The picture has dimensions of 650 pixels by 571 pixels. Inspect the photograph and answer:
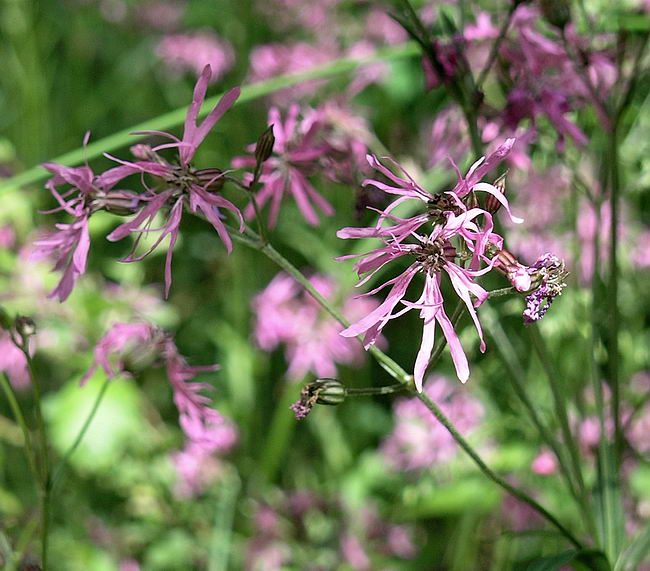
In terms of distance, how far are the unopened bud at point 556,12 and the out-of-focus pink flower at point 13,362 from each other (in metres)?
0.82

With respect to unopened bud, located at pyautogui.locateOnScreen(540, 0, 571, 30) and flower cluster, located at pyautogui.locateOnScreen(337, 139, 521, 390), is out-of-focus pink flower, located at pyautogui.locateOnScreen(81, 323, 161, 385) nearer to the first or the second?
flower cluster, located at pyautogui.locateOnScreen(337, 139, 521, 390)

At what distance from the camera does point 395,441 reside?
1.25m

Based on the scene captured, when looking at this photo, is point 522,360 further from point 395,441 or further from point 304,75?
point 304,75

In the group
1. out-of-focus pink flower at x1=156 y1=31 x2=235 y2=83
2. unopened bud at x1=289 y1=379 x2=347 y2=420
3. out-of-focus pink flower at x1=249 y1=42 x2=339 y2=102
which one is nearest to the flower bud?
unopened bud at x1=289 y1=379 x2=347 y2=420

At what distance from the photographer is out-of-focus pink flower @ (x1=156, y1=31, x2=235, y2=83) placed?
181 centimetres

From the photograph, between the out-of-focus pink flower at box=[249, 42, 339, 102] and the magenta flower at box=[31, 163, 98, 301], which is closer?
the magenta flower at box=[31, 163, 98, 301]

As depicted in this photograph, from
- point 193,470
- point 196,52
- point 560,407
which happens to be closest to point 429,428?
point 193,470

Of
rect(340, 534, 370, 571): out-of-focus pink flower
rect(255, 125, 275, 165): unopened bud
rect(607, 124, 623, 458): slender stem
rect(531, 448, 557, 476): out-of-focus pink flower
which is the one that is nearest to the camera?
rect(255, 125, 275, 165): unopened bud

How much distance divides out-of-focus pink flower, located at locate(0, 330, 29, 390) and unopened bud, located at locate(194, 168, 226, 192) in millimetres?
675

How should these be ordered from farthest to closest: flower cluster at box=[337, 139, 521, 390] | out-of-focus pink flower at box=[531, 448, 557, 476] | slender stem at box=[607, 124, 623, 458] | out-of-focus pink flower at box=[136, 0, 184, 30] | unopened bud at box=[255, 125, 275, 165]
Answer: out-of-focus pink flower at box=[136, 0, 184, 30]
out-of-focus pink flower at box=[531, 448, 557, 476]
slender stem at box=[607, 124, 623, 458]
unopened bud at box=[255, 125, 275, 165]
flower cluster at box=[337, 139, 521, 390]

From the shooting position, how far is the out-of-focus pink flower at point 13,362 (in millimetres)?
1236

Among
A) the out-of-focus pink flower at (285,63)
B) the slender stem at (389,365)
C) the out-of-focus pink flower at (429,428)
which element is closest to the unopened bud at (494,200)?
the slender stem at (389,365)

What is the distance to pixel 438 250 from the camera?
50 centimetres

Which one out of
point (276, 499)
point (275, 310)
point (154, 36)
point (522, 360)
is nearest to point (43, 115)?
point (154, 36)
